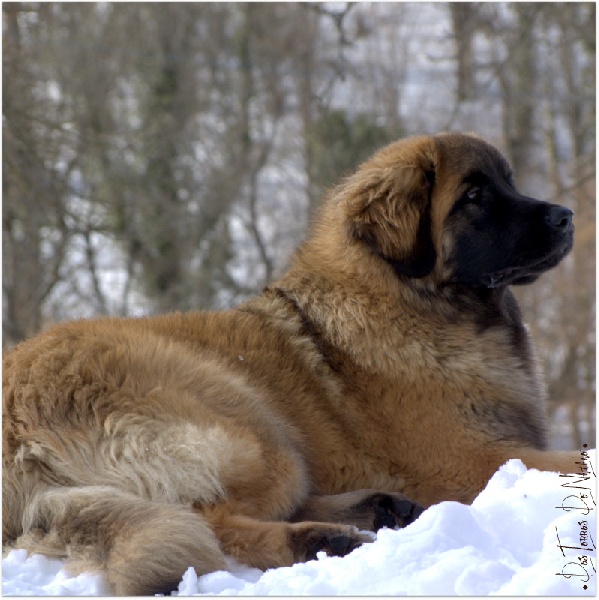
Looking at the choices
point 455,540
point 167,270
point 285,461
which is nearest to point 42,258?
point 167,270

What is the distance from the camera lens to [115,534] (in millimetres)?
2912

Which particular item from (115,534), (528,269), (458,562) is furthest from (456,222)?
(115,534)

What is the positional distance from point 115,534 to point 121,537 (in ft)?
0.13

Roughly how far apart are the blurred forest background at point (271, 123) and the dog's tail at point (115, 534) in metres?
11.2

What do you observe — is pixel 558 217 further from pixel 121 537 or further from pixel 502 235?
pixel 121 537

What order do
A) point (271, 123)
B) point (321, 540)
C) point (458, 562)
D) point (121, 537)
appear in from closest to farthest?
point (458, 562) < point (121, 537) < point (321, 540) < point (271, 123)

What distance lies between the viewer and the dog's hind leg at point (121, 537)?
2760 millimetres

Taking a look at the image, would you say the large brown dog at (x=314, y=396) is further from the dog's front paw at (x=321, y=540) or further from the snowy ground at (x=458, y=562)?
the snowy ground at (x=458, y=562)

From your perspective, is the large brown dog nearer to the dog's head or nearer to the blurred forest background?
the dog's head

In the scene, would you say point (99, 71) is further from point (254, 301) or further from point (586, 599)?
point (586, 599)

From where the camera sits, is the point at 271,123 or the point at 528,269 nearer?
the point at 528,269

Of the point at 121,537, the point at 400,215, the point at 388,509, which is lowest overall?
the point at 388,509

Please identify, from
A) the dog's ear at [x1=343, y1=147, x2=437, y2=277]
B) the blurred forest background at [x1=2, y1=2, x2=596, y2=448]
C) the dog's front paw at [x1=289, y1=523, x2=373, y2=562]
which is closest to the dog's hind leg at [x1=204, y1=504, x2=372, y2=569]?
the dog's front paw at [x1=289, y1=523, x2=373, y2=562]

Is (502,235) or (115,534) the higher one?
(502,235)
